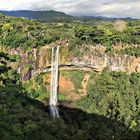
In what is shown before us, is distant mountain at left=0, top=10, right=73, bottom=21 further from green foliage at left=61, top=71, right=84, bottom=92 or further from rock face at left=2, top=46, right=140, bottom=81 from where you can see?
green foliage at left=61, top=71, right=84, bottom=92

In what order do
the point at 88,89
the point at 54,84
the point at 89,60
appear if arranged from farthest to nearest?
the point at 89,60 → the point at 54,84 → the point at 88,89

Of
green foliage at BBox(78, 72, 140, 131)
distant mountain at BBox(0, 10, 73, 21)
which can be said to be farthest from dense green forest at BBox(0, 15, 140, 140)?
distant mountain at BBox(0, 10, 73, 21)

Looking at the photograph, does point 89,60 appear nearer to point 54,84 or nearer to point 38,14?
point 54,84

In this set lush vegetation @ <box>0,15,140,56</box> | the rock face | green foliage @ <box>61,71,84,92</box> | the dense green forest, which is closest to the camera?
the dense green forest

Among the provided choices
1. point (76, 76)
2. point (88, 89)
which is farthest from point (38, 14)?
point (88, 89)

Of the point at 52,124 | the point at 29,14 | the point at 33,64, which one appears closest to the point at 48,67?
the point at 33,64

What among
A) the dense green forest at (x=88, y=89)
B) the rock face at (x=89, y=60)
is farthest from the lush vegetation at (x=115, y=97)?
the rock face at (x=89, y=60)
